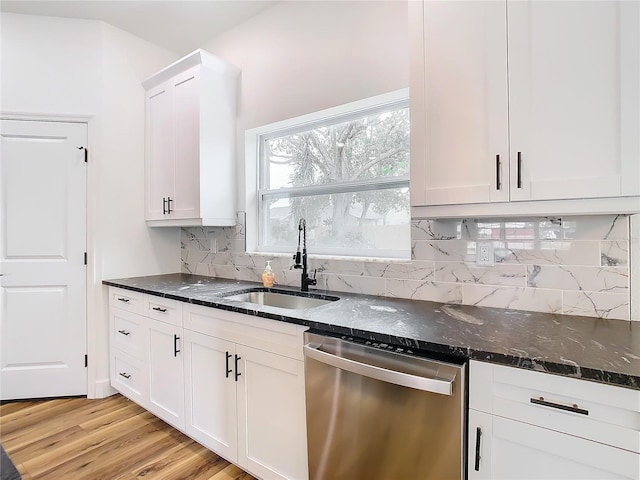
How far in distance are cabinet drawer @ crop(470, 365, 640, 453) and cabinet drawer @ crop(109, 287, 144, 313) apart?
2145mm

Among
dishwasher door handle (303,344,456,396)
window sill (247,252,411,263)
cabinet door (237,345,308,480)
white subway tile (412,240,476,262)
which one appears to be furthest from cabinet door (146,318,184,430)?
white subway tile (412,240,476,262)

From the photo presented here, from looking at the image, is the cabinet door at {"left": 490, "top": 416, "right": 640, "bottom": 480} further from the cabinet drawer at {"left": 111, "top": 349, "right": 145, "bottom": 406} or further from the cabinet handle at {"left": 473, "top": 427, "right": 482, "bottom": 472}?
the cabinet drawer at {"left": 111, "top": 349, "right": 145, "bottom": 406}

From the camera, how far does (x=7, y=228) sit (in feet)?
8.69

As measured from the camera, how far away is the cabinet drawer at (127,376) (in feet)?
8.00

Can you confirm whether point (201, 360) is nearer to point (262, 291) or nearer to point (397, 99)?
point (262, 291)

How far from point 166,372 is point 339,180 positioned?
5.40 feet

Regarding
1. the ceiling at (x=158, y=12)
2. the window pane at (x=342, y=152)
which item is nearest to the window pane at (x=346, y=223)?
the window pane at (x=342, y=152)

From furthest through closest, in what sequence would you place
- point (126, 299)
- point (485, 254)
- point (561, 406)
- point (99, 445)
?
point (126, 299) → point (99, 445) → point (485, 254) → point (561, 406)

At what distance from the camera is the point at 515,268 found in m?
1.64

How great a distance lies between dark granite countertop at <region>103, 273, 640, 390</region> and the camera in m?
1.00

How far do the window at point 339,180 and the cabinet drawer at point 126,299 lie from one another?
932mm

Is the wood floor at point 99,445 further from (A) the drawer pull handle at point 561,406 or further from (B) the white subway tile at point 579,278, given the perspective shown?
(B) the white subway tile at point 579,278

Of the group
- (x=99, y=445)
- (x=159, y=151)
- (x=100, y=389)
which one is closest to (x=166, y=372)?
(x=99, y=445)

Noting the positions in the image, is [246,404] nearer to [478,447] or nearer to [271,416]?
[271,416]
